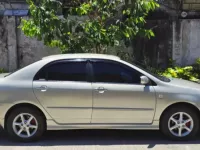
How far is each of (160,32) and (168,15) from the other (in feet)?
1.98

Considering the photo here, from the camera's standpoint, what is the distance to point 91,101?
253 inches

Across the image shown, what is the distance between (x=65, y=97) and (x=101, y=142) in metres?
0.95

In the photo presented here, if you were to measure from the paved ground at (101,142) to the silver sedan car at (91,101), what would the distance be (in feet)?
0.65

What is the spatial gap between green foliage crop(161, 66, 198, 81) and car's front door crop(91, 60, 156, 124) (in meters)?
4.62

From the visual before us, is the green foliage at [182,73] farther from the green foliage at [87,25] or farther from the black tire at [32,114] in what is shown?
the black tire at [32,114]

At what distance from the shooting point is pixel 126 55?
11.5 meters

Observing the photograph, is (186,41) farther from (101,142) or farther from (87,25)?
(101,142)

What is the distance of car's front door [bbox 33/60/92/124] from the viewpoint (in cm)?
642

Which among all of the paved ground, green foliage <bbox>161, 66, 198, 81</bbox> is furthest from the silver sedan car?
green foliage <bbox>161, 66, 198, 81</bbox>

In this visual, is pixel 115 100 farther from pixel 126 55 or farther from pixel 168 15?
pixel 168 15

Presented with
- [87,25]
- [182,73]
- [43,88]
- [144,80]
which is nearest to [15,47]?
[87,25]

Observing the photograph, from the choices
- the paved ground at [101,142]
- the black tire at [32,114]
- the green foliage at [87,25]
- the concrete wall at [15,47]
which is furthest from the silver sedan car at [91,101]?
the concrete wall at [15,47]

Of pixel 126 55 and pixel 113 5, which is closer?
pixel 113 5

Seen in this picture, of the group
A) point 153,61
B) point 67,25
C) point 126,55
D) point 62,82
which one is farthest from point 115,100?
point 153,61
